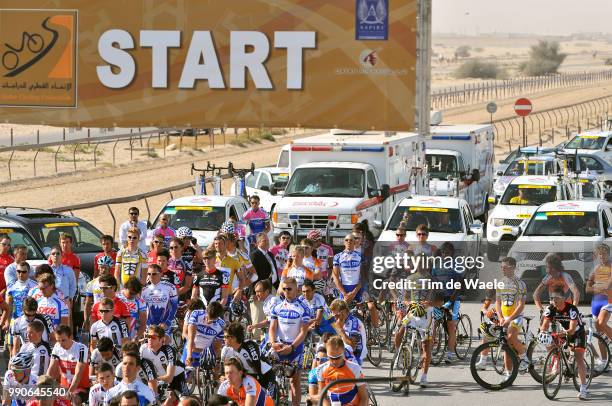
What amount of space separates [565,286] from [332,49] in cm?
753

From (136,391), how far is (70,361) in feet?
5.52

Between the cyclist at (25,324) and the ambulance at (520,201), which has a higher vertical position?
the ambulance at (520,201)

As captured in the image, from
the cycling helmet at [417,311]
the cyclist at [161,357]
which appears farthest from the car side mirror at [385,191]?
the cyclist at [161,357]

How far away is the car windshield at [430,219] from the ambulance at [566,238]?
1.25m

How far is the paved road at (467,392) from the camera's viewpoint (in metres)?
16.1

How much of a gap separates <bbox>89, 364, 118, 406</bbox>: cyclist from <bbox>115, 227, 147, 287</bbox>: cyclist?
6449 millimetres

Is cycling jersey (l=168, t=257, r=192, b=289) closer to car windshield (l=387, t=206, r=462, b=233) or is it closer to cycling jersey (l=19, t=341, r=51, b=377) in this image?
cycling jersey (l=19, t=341, r=51, b=377)

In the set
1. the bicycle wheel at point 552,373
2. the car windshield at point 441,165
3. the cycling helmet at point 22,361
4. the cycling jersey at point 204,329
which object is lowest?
the bicycle wheel at point 552,373

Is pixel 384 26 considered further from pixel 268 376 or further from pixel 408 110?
pixel 268 376

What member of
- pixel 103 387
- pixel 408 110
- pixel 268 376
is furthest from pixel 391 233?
pixel 103 387

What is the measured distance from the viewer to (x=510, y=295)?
17.3 m

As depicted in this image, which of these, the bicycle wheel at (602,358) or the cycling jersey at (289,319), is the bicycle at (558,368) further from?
the cycling jersey at (289,319)

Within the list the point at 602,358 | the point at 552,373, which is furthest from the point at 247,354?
the point at 602,358

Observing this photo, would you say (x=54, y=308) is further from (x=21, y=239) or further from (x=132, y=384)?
(x=21, y=239)
